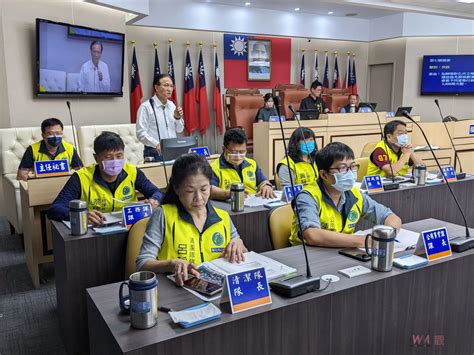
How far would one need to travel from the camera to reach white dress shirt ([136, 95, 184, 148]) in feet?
12.2

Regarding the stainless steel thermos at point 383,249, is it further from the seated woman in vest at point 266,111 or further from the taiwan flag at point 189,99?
the taiwan flag at point 189,99

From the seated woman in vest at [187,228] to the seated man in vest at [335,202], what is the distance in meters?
A: 0.41

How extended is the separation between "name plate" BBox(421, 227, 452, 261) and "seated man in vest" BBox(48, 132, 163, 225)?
4.42 ft

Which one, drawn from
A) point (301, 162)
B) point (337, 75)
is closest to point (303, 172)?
point (301, 162)

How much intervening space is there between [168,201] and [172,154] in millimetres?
1383

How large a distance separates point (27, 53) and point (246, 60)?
4.10 m

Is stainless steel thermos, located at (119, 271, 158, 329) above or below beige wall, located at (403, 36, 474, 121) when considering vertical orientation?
below

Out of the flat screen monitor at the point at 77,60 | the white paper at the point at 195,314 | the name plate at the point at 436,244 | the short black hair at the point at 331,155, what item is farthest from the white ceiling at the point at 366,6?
the white paper at the point at 195,314

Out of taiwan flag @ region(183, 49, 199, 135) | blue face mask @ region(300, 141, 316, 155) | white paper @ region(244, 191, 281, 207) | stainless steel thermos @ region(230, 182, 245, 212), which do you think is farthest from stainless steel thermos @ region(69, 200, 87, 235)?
taiwan flag @ region(183, 49, 199, 135)

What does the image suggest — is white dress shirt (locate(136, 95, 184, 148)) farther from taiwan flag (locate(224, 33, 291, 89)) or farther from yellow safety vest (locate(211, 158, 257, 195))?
taiwan flag (locate(224, 33, 291, 89))

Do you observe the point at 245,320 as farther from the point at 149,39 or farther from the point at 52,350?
the point at 149,39

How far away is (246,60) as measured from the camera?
764cm

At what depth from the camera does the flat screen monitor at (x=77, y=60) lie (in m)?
4.43

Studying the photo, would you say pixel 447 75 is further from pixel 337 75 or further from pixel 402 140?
pixel 402 140
